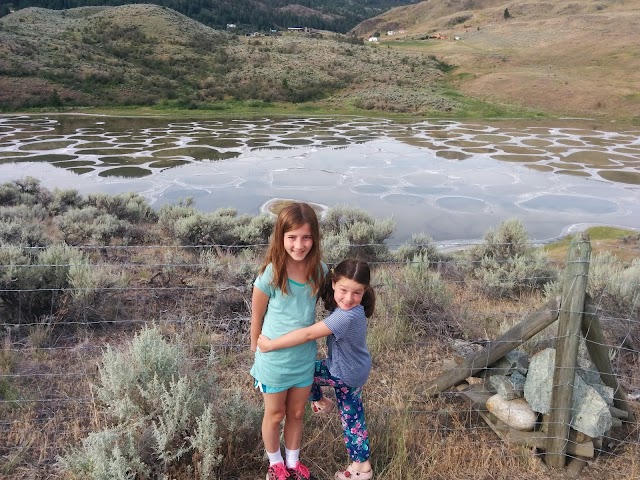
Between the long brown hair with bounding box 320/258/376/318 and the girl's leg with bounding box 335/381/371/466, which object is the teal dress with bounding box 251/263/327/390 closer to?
the long brown hair with bounding box 320/258/376/318

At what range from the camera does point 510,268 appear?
6.20 m

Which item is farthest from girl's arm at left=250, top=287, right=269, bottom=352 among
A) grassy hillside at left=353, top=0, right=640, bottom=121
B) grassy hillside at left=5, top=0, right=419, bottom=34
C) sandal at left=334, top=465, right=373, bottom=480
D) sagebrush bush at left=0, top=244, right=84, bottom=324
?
grassy hillside at left=5, top=0, right=419, bottom=34

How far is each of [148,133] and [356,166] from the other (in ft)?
33.9

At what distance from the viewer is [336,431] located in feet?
10.5

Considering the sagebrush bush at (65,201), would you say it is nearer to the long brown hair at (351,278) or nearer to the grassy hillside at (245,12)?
the long brown hair at (351,278)

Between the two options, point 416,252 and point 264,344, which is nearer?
point 264,344

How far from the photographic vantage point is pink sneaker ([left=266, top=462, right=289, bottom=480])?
2.71m

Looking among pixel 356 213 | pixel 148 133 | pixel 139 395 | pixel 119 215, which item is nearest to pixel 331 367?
pixel 139 395

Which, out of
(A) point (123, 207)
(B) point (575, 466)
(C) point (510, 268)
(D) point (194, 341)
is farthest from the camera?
(A) point (123, 207)

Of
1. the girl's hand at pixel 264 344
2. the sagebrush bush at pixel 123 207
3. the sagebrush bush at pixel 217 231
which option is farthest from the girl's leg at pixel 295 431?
the sagebrush bush at pixel 123 207

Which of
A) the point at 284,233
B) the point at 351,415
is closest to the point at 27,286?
the point at 284,233

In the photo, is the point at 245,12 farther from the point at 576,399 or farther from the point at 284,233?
the point at 576,399

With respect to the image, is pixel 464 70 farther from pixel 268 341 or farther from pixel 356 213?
pixel 268 341

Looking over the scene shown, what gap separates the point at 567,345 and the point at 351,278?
1.29 meters
